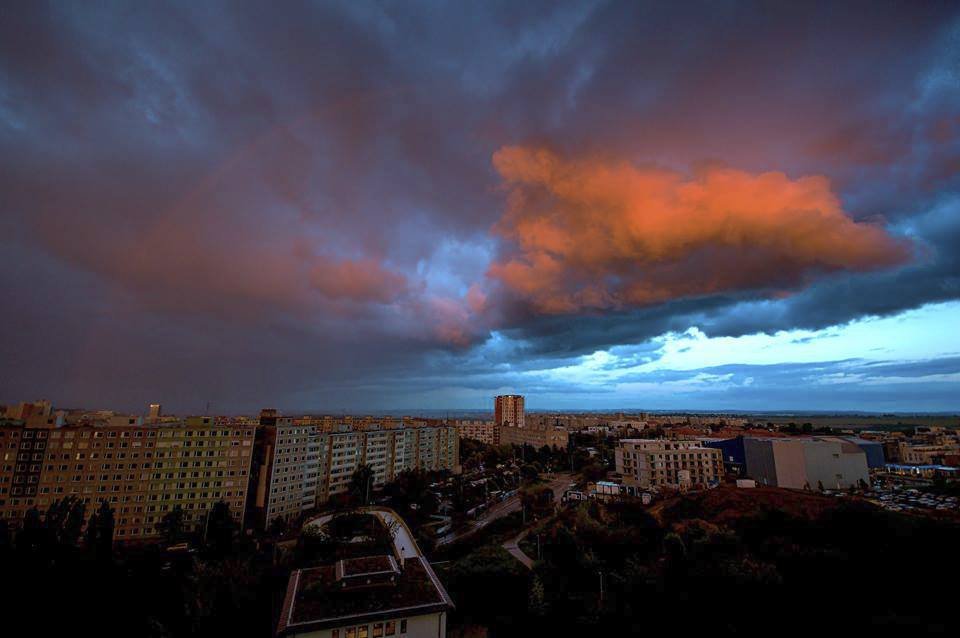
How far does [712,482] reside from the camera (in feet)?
164

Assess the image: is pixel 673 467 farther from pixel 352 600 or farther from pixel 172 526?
pixel 172 526

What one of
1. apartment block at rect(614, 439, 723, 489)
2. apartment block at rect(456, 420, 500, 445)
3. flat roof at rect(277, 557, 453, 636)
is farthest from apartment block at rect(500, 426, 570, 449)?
flat roof at rect(277, 557, 453, 636)

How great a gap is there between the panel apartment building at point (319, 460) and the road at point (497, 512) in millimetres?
18124

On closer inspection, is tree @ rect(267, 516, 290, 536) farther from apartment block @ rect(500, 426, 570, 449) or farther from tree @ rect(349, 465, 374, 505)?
apartment block @ rect(500, 426, 570, 449)

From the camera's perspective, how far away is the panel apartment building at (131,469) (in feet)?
128

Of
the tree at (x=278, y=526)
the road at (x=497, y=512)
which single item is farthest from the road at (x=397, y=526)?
the road at (x=497, y=512)

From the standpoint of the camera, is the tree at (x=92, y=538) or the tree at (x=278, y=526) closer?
the tree at (x=92, y=538)

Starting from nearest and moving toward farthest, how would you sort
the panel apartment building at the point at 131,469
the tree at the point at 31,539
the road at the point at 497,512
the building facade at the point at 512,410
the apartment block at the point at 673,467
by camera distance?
1. the tree at the point at 31,539
2. the panel apartment building at the point at 131,469
3. the road at the point at 497,512
4. the apartment block at the point at 673,467
5. the building facade at the point at 512,410

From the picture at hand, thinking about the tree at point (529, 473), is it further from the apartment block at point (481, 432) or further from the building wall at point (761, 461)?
the apartment block at point (481, 432)

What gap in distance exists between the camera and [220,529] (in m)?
36.3

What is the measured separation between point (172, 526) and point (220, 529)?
221 inches

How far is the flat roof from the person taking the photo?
17250mm

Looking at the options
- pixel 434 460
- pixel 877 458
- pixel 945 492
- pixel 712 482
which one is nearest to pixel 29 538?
pixel 434 460

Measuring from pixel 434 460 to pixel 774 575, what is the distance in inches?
2325
